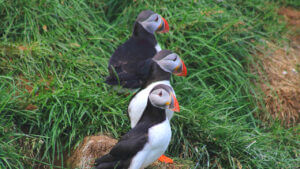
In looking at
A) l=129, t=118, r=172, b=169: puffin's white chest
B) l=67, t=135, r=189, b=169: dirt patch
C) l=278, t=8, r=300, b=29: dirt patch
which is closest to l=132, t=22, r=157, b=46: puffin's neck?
l=67, t=135, r=189, b=169: dirt patch

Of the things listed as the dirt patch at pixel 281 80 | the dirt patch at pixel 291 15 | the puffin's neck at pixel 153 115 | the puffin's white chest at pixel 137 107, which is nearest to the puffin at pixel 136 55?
the puffin's white chest at pixel 137 107

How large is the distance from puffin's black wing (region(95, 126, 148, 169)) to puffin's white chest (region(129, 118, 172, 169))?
0.10 feet

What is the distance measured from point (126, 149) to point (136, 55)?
157 cm

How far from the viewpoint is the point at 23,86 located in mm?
4055

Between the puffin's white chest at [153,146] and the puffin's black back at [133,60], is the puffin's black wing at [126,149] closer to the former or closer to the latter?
the puffin's white chest at [153,146]

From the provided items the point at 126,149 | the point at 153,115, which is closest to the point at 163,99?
the point at 153,115

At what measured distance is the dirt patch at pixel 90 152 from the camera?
3.40m

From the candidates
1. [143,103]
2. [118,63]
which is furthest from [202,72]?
[143,103]

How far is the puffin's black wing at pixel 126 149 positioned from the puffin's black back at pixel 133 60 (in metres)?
0.99

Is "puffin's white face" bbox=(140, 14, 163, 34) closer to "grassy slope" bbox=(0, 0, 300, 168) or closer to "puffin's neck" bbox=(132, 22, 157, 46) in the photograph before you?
"puffin's neck" bbox=(132, 22, 157, 46)

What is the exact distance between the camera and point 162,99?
309cm

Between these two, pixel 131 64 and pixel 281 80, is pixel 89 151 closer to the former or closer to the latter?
pixel 131 64

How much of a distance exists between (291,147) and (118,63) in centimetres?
197

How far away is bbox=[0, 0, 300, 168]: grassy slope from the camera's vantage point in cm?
364
